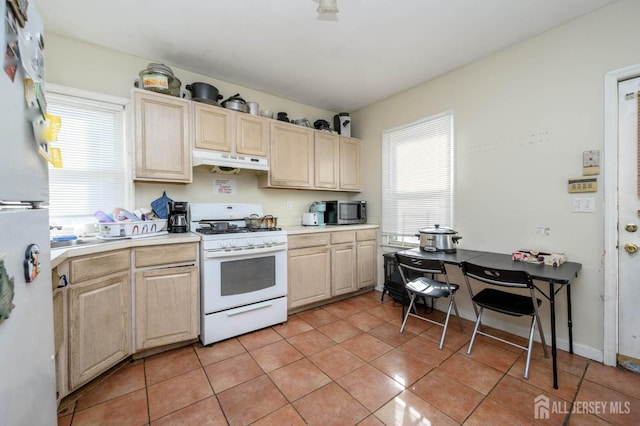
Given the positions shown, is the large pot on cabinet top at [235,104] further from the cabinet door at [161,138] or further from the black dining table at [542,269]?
the black dining table at [542,269]

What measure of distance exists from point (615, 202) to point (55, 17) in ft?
14.6

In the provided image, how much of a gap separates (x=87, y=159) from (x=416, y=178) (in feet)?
11.1

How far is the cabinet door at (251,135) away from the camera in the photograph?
278 cm

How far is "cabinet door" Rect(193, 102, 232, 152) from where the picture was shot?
255 cm

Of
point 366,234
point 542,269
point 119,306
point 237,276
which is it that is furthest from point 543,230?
point 119,306

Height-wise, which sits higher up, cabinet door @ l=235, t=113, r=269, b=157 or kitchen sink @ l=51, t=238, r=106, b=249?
cabinet door @ l=235, t=113, r=269, b=157

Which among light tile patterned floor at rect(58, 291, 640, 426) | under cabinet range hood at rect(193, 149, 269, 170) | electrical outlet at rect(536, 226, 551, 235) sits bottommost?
light tile patterned floor at rect(58, 291, 640, 426)

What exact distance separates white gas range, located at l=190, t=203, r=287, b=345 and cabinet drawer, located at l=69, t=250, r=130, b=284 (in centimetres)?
56

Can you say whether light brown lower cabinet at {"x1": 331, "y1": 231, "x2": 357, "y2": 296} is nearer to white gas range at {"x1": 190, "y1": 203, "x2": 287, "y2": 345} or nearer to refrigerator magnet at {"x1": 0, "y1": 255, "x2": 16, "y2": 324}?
white gas range at {"x1": 190, "y1": 203, "x2": 287, "y2": 345}

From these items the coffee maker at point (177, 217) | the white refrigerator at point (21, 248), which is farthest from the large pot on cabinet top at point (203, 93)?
the white refrigerator at point (21, 248)

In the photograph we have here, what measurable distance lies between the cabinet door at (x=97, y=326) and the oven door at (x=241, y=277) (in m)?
0.56

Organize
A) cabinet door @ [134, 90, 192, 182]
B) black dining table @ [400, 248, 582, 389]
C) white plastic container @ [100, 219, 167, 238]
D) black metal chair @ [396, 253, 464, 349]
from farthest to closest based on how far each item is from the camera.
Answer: cabinet door @ [134, 90, 192, 182] < black metal chair @ [396, 253, 464, 349] < white plastic container @ [100, 219, 167, 238] < black dining table @ [400, 248, 582, 389]

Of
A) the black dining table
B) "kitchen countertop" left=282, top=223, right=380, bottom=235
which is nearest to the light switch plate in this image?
the black dining table

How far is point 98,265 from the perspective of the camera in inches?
69.2
